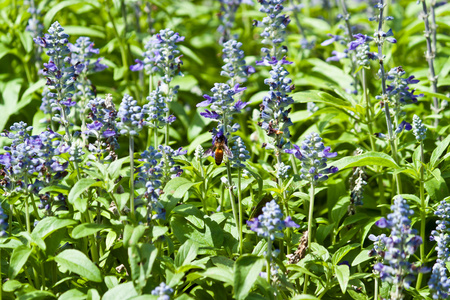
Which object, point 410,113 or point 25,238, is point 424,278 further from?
point 25,238

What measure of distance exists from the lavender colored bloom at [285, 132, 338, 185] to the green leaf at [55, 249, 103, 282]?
1560 mm

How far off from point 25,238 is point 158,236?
926mm

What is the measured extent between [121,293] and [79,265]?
0.33 metres

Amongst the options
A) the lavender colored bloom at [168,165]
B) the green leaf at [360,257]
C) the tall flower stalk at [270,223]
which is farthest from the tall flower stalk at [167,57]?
the green leaf at [360,257]

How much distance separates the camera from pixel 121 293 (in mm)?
3363

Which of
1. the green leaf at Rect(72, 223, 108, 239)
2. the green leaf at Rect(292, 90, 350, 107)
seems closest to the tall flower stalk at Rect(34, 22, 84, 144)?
the green leaf at Rect(72, 223, 108, 239)

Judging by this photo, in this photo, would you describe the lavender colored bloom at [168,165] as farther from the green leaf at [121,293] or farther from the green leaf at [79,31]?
the green leaf at [79,31]

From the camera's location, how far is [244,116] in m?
6.94

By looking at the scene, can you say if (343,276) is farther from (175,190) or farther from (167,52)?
(167,52)

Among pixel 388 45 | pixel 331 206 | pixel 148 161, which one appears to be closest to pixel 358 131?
pixel 331 206

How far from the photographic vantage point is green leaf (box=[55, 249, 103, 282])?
3.38 metres

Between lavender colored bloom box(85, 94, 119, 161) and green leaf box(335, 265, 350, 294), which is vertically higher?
lavender colored bloom box(85, 94, 119, 161)

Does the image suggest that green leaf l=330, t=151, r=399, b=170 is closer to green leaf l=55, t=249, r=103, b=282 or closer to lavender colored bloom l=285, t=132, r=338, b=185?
lavender colored bloom l=285, t=132, r=338, b=185

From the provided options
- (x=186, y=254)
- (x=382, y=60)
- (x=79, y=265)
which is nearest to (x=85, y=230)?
(x=79, y=265)
